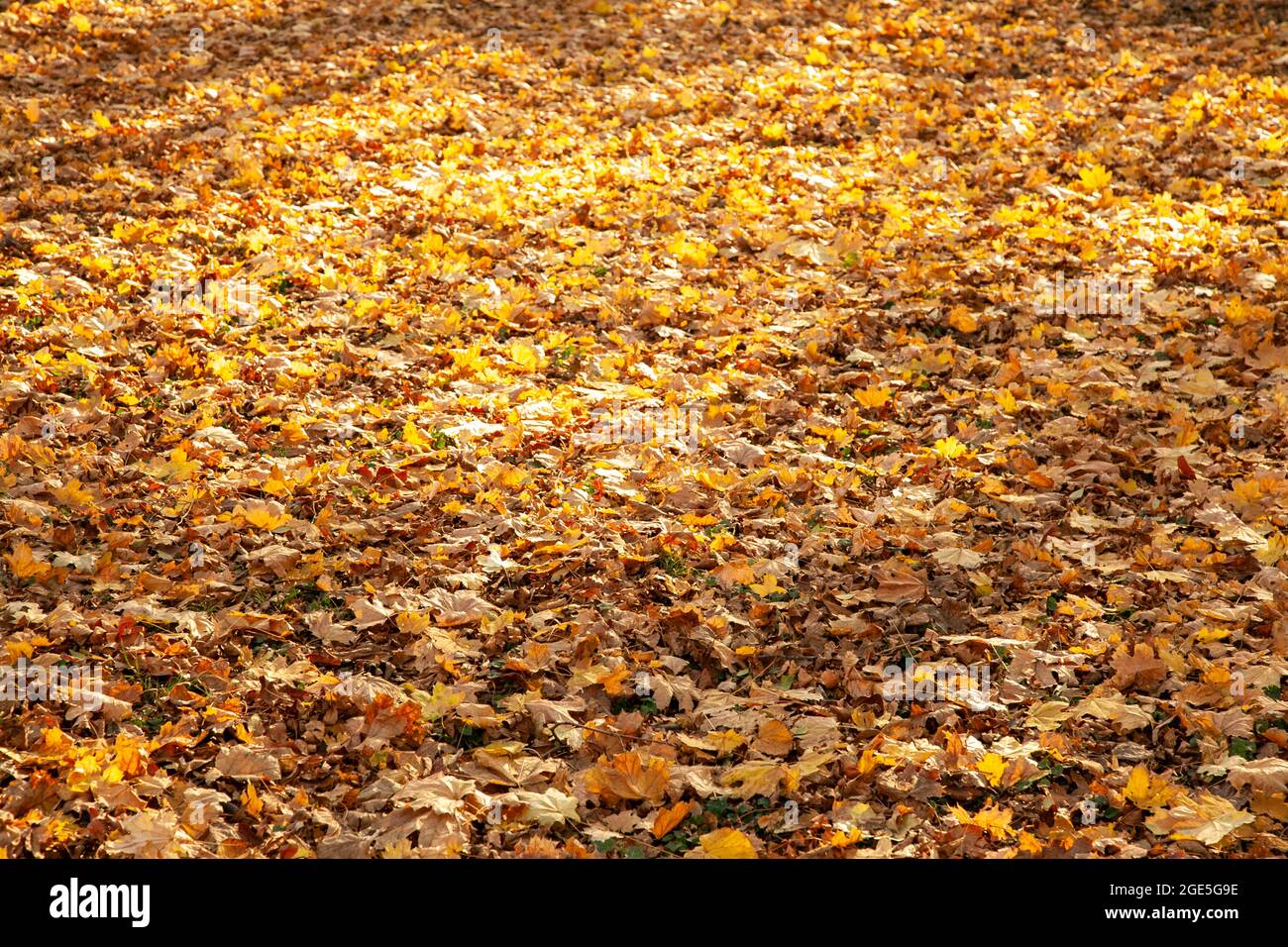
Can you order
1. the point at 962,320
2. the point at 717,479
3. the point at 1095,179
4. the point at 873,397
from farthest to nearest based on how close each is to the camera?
the point at 1095,179 → the point at 962,320 → the point at 873,397 → the point at 717,479

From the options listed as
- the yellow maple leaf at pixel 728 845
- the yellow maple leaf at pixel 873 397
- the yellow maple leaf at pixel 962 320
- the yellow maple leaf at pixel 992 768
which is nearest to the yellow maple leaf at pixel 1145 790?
the yellow maple leaf at pixel 992 768

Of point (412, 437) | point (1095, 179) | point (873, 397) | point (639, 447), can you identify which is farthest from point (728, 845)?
point (1095, 179)

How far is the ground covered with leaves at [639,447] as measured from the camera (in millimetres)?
3977

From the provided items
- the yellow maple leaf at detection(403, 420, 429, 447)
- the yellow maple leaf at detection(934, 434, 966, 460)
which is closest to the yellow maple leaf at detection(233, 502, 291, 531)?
the yellow maple leaf at detection(403, 420, 429, 447)

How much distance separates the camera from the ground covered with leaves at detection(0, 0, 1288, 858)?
3.98 m

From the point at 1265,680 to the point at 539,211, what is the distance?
19.1 ft

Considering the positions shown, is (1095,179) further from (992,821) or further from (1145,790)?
(992,821)

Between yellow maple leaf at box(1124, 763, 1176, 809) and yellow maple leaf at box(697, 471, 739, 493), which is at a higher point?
yellow maple leaf at box(697, 471, 739, 493)

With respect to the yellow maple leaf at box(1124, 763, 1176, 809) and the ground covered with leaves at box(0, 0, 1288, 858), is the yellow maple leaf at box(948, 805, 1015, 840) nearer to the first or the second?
the ground covered with leaves at box(0, 0, 1288, 858)

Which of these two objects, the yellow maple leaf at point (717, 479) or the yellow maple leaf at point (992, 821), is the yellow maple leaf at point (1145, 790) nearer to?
the yellow maple leaf at point (992, 821)

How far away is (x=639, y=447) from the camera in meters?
6.05

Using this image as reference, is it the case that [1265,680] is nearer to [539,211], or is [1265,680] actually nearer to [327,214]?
[539,211]

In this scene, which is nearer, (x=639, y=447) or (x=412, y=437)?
(x=412, y=437)

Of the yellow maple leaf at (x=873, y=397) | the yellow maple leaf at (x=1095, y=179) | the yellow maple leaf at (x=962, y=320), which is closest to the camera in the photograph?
the yellow maple leaf at (x=873, y=397)
